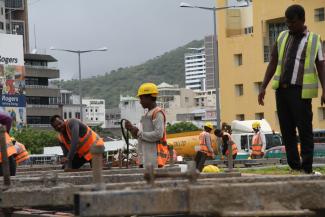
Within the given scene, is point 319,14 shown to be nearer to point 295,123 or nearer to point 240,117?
point 240,117

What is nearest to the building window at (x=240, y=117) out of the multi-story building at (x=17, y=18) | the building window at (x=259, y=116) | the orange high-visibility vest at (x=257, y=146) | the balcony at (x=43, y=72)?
the building window at (x=259, y=116)

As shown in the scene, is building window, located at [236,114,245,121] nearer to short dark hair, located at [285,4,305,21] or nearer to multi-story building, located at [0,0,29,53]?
short dark hair, located at [285,4,305,21]

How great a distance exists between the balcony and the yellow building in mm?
68904

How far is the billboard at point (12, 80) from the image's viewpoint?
109 m

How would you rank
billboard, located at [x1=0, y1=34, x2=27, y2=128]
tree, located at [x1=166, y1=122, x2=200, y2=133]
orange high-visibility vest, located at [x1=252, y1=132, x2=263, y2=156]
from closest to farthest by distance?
orange high-visibility vest, located at [x1=252, y1=132, x2=263, y2=156], billboard, located at [x1=0, y1=34, x2=27, y2=128], tree, located at [x1=166, y1=122, x2=200, y2=133]

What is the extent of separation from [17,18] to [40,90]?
18.5 meters

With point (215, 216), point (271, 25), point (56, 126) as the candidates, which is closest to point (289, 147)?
point (215, 216)

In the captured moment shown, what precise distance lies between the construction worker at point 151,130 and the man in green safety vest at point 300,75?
2424 millimetres

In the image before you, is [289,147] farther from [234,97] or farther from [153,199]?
[234,97]

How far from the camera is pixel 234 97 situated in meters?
78.9

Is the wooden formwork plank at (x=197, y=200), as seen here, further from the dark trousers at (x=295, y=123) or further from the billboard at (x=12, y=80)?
the billboard at (x=12, y=80)

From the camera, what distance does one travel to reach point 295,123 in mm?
7629

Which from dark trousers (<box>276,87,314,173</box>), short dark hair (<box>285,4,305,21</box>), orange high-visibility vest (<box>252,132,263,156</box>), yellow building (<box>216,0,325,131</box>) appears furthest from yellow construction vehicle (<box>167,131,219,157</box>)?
short dark hair (<box>285,4,305,21</box>)

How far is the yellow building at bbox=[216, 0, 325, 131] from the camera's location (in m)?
73.3
